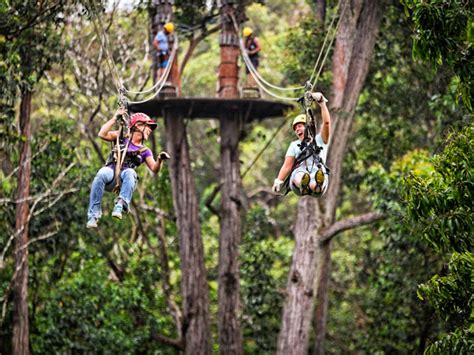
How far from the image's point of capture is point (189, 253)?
1473 centimetres

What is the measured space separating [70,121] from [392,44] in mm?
5613

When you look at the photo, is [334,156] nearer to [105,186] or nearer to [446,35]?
[105,186]

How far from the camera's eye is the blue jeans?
308 inches

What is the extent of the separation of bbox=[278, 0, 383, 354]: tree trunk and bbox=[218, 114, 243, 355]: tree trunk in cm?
141

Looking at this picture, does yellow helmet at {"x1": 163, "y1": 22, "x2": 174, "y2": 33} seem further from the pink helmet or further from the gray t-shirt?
the gray t-shirt

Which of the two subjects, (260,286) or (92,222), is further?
(260,286)

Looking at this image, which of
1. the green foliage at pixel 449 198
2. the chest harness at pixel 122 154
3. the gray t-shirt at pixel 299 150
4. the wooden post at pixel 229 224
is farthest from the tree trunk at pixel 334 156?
the green foliage at pixel 449 198

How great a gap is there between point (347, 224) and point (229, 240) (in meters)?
2.36

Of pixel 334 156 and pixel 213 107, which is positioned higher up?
pixel 213 107

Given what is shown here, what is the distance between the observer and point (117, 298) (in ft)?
51.1

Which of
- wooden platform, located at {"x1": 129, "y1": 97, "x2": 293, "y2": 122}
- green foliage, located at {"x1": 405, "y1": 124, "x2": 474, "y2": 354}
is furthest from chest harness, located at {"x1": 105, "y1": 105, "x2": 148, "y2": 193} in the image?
wooden platform, located at {"x1": 129, "y1": 97, "x2": 293, "y2": 122}

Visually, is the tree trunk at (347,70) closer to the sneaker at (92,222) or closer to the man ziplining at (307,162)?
the man ziplining at (307,162)

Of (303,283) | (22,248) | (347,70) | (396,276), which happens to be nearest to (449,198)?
(303,283)

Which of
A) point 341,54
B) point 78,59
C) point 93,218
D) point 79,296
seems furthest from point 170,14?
point 93,218
